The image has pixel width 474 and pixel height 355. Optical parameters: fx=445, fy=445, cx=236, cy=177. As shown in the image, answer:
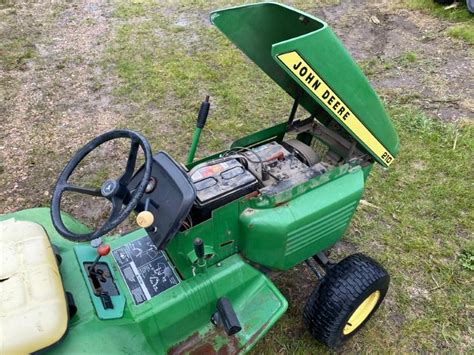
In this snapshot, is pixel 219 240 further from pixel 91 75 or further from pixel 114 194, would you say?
pixel 91 75

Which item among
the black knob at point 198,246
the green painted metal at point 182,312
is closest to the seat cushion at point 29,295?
the green painted metal at point 182,312

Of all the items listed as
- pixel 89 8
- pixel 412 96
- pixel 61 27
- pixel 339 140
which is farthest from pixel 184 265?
pixel 89 8

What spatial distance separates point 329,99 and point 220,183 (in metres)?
0.67

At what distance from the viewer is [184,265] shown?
2.24 m

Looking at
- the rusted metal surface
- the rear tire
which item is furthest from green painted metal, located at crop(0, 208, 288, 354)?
the rear tire

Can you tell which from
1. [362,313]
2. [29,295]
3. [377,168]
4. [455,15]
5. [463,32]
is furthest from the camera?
[455,15]

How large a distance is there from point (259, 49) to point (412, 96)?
2678 millimetres

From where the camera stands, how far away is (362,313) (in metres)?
2.63

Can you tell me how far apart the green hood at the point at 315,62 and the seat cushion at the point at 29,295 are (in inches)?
53.9

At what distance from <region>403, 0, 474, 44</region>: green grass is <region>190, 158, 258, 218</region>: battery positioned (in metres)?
4.42

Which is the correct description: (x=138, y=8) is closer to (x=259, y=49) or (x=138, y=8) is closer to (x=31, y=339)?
(x=259, y=49)

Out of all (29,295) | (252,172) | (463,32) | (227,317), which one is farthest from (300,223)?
(463,32)

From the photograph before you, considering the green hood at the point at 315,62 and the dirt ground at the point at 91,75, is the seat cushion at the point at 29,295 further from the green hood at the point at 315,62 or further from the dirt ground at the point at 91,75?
the dirt ground at the point at 91,75

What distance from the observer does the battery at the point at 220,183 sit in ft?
7.03
